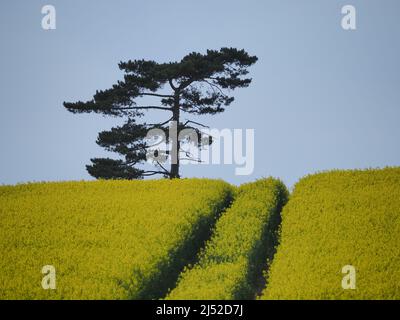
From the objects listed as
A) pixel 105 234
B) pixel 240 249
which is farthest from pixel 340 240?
pixel 105 234

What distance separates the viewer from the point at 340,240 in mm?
16531

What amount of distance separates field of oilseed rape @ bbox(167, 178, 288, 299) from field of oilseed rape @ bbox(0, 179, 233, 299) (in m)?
0.68

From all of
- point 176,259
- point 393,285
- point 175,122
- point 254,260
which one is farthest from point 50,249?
point 175,122

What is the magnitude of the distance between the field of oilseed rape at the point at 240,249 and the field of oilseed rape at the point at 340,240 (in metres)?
0.64

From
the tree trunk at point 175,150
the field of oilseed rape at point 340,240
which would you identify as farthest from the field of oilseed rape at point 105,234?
the tree trunk at point 175,150

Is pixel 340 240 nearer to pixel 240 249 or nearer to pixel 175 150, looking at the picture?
pixel 240 249

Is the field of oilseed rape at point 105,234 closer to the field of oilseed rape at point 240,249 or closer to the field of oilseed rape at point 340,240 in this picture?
the field of oilseed rape at point 240,249

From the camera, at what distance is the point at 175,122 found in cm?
3456

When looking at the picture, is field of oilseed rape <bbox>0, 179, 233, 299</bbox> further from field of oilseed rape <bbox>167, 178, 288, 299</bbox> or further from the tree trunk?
the tree trunk

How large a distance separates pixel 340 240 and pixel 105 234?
7.16m

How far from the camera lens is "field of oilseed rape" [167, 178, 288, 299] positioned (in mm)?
→ 14281

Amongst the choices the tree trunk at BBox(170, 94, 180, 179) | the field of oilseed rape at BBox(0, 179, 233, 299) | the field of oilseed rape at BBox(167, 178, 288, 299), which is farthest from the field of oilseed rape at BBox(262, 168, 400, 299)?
the tree trunk at BBox(170, 94, 180, 179)

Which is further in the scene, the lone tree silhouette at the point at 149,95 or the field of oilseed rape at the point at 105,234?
the lone tree silhouette at the point at 149,95

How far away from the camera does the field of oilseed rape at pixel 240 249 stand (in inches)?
Result: 562
